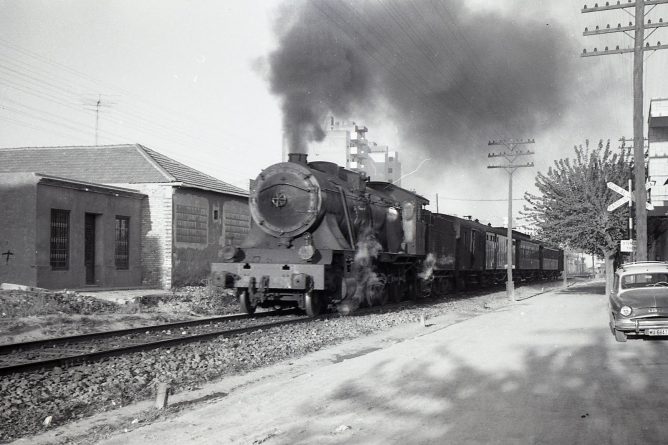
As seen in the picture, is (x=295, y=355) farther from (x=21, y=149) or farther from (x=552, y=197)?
(x=21, y=149)

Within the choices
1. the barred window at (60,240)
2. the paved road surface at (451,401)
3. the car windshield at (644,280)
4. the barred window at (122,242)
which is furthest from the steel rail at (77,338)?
the barred window at (122,242)

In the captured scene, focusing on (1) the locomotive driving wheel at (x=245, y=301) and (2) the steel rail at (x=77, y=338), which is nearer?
(2) the steel rail at (x=77, y=338)

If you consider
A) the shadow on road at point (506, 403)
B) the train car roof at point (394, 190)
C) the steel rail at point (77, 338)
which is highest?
the train car roof at point (394, 190)

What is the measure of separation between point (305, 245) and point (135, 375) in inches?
245

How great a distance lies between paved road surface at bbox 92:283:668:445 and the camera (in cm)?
536

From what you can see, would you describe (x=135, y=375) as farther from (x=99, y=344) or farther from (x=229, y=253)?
(x=229, y=253)

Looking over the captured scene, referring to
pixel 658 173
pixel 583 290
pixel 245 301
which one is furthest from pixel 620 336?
pixel 658 173

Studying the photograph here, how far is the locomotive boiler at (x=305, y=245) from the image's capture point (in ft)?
44.9

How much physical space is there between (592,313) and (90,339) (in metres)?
12.5

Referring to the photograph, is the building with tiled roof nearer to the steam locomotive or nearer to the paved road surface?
the steam locomotive

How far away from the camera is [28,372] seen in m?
7.96

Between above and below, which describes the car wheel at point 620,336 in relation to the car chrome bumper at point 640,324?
below

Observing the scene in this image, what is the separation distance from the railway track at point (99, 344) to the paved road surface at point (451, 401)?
237 centimetres

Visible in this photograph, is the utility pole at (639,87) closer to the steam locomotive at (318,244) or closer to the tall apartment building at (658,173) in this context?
the steam locomotive at (318,244)
